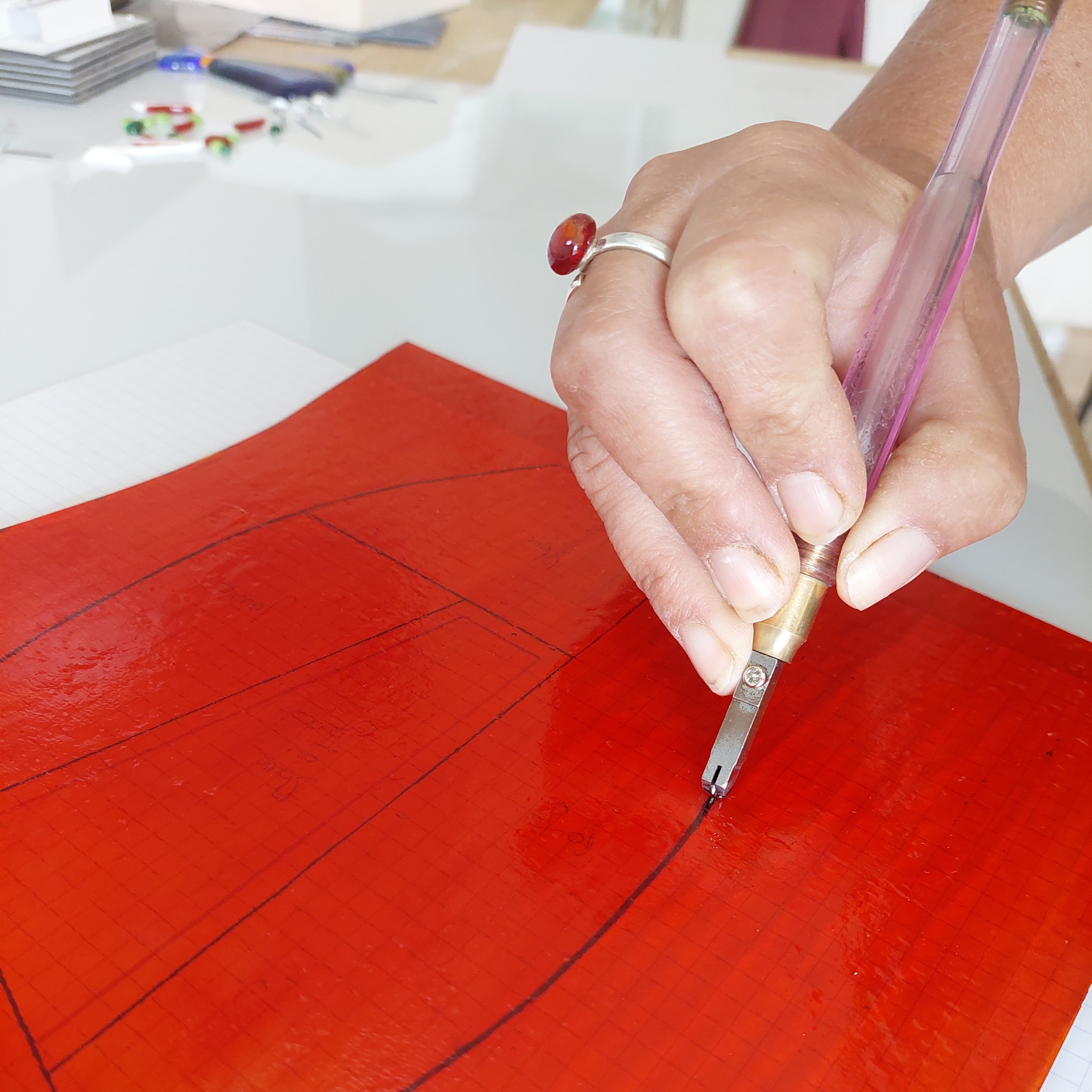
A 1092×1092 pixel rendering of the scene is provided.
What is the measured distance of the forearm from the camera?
0.74m

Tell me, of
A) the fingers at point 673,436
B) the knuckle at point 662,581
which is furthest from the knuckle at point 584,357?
the knuckle at point 662,581

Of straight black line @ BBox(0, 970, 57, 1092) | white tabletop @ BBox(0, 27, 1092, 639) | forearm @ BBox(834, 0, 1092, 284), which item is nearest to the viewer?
straight black line @ BBox(0, 970, 57, 1092)

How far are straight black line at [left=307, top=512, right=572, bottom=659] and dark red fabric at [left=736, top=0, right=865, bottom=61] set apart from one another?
1455 millimetres

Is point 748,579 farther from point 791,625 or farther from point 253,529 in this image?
point 253,529

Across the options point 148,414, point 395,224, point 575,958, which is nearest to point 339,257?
point 395,224

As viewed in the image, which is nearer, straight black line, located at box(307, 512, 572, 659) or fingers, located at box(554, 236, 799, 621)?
fingers, located at box(554, 236, 799, 621)

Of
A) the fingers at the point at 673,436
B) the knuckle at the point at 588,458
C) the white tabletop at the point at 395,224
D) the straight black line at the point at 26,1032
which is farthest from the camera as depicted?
the white tabletop at the point at 395,224

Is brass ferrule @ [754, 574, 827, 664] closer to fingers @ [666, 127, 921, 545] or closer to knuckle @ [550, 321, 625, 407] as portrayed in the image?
fingers @ [666, 127, 921, 545]

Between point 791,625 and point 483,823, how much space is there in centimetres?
18

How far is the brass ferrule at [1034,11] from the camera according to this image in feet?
1.66

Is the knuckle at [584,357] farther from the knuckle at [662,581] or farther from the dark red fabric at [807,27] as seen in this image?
the dark red fabric at [807,27]

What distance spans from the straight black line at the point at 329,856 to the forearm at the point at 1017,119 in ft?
1.27

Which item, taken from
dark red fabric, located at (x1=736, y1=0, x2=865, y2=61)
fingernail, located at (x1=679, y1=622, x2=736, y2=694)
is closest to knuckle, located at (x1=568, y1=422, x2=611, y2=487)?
fingernail, located at (x1=679, y1=622, x2=736, y2=694)

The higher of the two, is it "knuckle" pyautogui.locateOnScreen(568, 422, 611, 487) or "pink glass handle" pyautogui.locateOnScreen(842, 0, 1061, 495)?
"pink glass handle" pyautogui.locateOnScreen(842, 0, 1061, 495)
